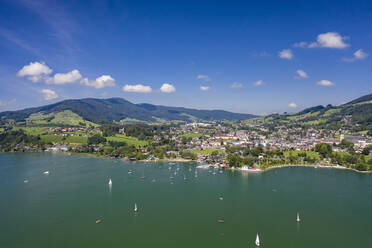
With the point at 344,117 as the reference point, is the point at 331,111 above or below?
above

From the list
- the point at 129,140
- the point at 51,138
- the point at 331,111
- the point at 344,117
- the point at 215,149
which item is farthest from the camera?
the point at 331,111

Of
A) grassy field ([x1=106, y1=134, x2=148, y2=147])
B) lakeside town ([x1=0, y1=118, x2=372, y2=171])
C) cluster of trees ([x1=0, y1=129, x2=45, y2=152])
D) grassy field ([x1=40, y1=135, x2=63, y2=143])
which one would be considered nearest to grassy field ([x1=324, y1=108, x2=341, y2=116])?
lakeside town ([x1=0, y1=118, x2=372, y2=171])

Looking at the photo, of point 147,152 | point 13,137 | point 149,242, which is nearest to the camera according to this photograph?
point 149,242

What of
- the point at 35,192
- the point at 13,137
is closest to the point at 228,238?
the point at 35,192

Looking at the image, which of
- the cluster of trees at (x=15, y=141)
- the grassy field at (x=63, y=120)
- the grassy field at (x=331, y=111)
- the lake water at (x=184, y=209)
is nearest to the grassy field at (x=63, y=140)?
the cluster of trees at (x=15, y=141)

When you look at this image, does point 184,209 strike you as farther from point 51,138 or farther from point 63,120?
point 63,120

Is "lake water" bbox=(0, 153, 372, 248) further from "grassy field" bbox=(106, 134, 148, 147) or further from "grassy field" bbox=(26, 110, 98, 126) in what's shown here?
"grassy field" bbox=(26, 110, 98, 126)

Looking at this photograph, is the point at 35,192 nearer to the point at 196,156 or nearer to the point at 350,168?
the point at 196,156

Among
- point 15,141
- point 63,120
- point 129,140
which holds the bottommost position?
point 15,141

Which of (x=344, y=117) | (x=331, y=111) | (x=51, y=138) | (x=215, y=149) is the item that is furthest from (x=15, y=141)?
(x=331, y=111)
